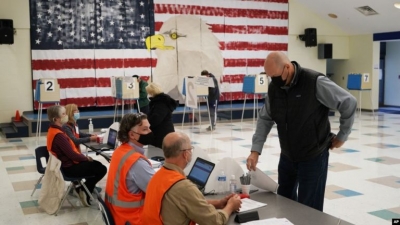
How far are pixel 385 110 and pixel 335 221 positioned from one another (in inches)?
604

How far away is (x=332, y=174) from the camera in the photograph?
7.00 meters

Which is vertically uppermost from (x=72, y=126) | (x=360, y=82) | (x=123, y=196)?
(x=360, y=82)

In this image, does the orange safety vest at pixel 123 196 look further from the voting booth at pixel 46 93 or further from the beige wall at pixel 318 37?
the beige wall at pixel 318 37

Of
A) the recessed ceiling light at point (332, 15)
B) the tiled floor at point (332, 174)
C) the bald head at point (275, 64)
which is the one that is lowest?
the tiled floor at point (332, 174)

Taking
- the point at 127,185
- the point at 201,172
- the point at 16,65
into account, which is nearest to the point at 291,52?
the point at 16,65

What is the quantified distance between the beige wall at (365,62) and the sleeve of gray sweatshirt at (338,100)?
43.5 ft

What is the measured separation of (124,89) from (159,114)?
6.38 metres

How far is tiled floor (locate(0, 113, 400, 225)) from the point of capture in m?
Answer: 5.15

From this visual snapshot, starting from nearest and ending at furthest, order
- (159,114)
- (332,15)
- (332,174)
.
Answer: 1. (159,114)
2. (332,174)
3. (332,15)

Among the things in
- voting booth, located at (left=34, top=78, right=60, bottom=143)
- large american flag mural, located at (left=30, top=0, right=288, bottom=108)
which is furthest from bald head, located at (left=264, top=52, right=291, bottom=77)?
large american flag mural, located at (left=30, top=0, right=288, bottom=108)

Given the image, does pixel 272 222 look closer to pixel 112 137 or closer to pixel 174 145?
pixel 174 145

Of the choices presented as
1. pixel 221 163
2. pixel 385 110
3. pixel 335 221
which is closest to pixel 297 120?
pixel 221 163

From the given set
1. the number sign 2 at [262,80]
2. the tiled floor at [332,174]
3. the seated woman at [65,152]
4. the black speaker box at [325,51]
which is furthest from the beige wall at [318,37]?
the seated woman at [65,152]

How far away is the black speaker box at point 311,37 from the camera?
1653 cm
